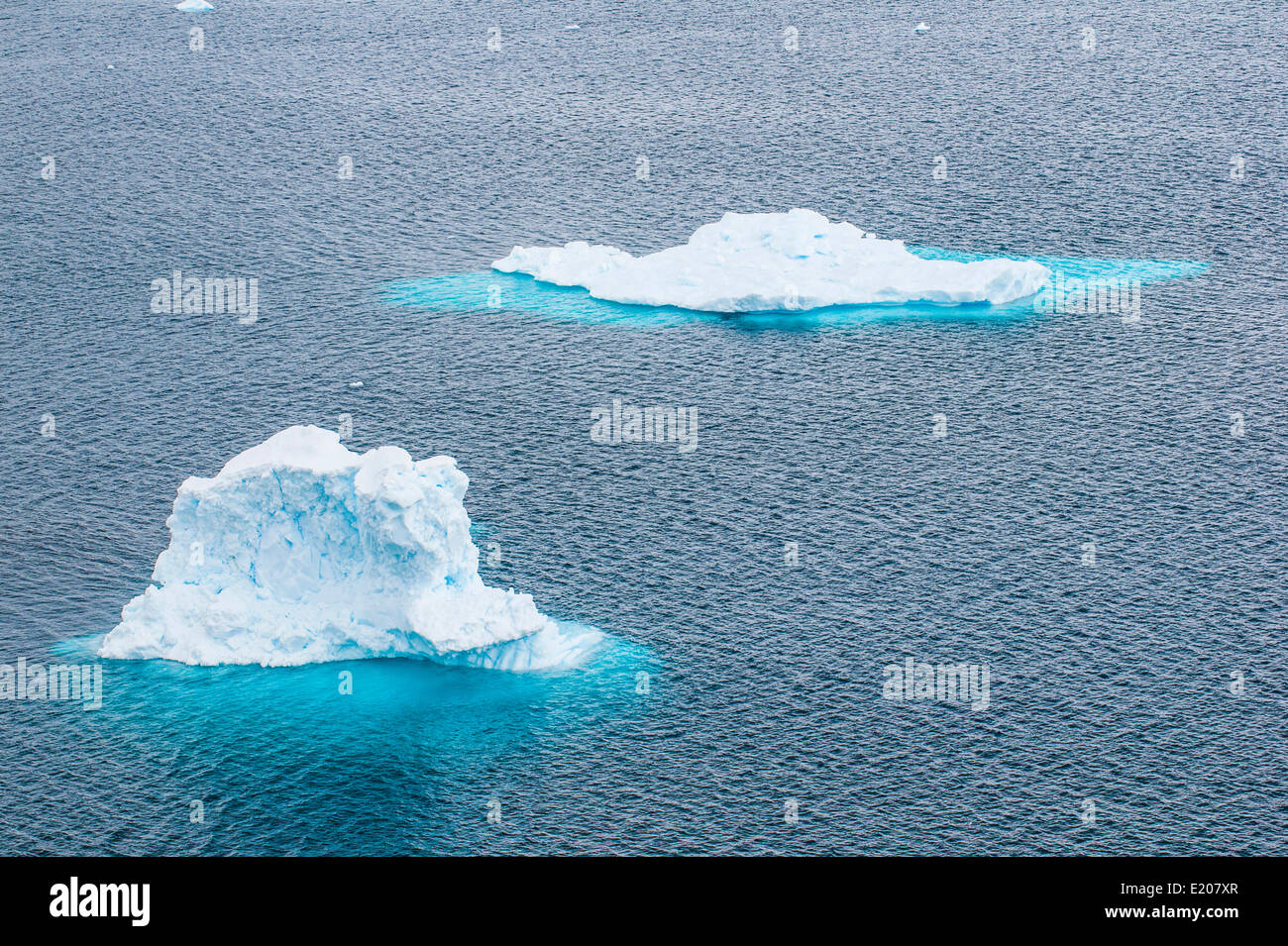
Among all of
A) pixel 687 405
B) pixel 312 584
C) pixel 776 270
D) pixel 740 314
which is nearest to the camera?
pixel 312 584

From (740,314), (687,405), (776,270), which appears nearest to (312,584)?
(687,405)

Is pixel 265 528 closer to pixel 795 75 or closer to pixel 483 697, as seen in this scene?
pixel 483 697

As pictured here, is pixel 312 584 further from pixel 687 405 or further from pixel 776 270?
pixel 776 270

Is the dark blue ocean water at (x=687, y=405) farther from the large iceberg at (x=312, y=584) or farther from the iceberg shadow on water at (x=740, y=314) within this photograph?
the large iceberg at (x=312, y=584)

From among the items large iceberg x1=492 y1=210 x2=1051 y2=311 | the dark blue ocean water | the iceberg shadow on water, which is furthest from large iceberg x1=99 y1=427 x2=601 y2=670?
large iceberg x1=492 y1=210 x2=1051 y2=311
